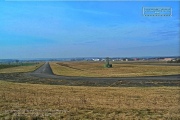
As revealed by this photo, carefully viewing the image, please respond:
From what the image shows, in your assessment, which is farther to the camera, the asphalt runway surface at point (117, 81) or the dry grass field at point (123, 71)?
the dry grass field at point (123, 71)

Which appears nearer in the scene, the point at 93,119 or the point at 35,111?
the point at 93,119

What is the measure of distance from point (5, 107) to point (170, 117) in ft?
25.1

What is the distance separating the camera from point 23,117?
381 inches

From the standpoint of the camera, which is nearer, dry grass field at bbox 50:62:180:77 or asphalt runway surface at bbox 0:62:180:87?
asphalt runway surface at bbox 0:62:180:87

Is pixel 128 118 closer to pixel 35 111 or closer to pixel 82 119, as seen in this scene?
pixel 82 119

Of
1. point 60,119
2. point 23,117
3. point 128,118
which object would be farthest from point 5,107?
point 128,118

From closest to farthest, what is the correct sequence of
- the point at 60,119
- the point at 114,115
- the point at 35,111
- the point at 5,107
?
1. the point at 60,119
2. the point at 114,115
3. the point at 35,111
4. the point at 5,107

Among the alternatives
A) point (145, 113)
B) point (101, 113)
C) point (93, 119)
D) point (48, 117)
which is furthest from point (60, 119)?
point (145, 113)

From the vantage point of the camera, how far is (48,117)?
975 cm

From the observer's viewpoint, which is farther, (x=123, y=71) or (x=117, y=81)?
(x=123, y=71)

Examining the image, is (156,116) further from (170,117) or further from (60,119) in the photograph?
(60,119)

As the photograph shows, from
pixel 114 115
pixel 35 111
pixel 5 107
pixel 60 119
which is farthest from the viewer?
pixel 5 107

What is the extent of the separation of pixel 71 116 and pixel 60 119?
64cm

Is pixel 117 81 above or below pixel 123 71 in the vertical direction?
above
